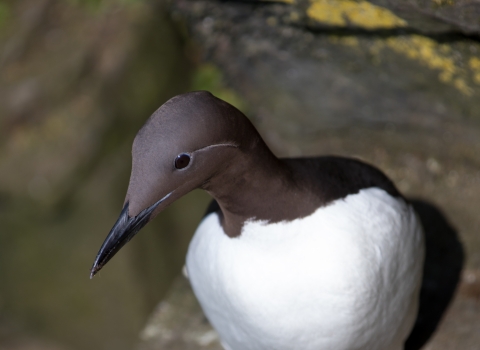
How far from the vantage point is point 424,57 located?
280cm

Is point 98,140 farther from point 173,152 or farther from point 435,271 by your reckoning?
point 173,152

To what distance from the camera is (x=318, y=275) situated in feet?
6.91

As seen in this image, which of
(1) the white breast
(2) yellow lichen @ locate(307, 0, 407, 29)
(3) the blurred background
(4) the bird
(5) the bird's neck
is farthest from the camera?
(3) the blurred background

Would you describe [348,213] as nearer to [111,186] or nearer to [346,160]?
[346,160]

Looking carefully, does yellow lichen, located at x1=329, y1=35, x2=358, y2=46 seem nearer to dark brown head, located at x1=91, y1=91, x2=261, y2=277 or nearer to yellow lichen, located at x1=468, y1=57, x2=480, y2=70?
yellow lichen, located at x1=468, y1=57, x2=480, y2=70

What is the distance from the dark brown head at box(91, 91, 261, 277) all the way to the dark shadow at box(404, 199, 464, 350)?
65.7 inches

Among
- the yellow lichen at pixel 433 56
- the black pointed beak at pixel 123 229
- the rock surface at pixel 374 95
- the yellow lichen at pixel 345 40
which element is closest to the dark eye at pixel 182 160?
the black pointed beak at pixel 123 229

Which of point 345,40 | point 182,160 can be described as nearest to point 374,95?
point 345,40

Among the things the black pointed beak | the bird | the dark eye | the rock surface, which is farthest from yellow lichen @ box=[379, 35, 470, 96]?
the black pointed beak

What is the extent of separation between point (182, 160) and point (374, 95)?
188 centimetres

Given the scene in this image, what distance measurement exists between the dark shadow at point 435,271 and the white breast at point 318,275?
0.74 metres

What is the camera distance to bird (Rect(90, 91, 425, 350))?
1.87 meters

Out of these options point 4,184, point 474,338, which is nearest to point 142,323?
point 4,184

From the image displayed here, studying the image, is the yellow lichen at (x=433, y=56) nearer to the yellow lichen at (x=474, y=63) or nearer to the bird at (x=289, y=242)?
the yellow lichen at (x=474, y=63)
